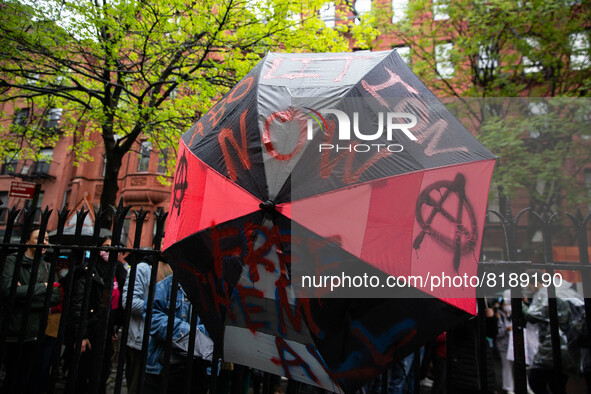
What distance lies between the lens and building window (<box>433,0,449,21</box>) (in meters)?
13.9

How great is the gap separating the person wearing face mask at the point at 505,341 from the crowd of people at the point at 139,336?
72.7 inches

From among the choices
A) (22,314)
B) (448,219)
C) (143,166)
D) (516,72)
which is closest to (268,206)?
(448,219)

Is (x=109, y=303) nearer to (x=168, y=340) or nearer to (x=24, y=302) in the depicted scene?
(x=168, y=340)

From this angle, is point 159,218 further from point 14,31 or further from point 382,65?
point 14,31

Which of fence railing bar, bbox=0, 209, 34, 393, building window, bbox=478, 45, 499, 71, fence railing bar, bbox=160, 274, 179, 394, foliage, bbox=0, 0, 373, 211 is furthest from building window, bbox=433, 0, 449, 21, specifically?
fence railing bar, bbox=0, 209, 34, 393

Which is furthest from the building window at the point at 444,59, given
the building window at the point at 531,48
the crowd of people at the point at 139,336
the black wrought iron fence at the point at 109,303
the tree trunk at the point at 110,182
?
the black wrought iron fence at the point at 109,303

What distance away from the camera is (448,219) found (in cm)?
173

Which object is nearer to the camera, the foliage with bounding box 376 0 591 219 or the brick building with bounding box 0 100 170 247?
the foliage with bounding box 376 0 591 219

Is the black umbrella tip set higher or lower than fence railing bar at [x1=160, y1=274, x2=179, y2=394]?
higher

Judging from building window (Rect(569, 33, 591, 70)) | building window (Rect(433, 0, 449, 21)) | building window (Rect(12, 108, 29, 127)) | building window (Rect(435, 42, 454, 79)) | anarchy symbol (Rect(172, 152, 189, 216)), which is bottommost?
anarchy symbol (Rect(172, 152, 189, 216))

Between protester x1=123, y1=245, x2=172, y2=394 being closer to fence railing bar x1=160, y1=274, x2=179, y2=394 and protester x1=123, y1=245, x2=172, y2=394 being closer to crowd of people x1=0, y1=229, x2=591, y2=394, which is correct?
crowd of people x1=0, y1=229, x2=591, y2=394

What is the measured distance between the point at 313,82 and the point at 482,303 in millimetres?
1869

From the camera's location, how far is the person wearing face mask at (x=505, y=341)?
7.30 m

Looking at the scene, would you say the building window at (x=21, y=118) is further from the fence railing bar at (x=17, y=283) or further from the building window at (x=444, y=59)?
the building window at (x=444, y=59)
